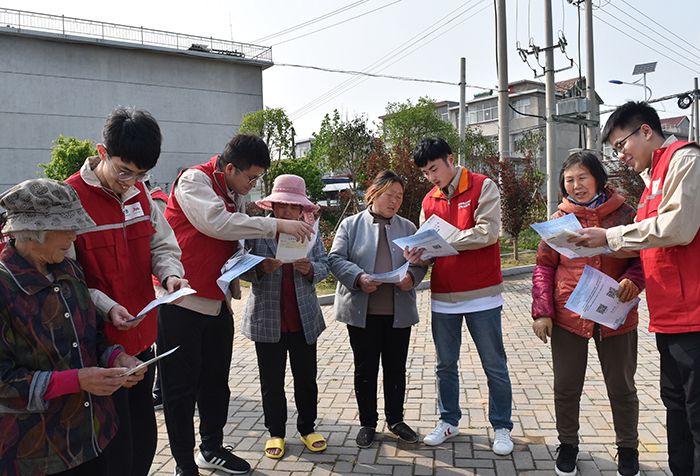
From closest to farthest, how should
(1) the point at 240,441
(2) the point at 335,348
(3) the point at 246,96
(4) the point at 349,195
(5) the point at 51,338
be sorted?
1. (5) the point at 51,338
2. (1) the point at 240,441
3. (2) the point at 335,348
4. (4) the point at 349,195
5. (3) the point at 246,96

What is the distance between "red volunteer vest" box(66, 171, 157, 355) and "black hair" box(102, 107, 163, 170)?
0.24 m

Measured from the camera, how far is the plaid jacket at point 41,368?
6.38ft

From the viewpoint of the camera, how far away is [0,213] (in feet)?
7.13

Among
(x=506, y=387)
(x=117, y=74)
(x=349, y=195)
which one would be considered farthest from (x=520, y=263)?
(x=117, y=74)

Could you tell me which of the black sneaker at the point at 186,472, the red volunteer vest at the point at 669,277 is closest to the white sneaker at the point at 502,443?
the red volunteer vest at the point at 669,277

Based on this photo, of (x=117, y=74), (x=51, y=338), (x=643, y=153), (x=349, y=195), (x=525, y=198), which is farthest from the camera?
(x=117, y=74)

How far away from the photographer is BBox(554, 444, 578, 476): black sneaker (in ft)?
11.0

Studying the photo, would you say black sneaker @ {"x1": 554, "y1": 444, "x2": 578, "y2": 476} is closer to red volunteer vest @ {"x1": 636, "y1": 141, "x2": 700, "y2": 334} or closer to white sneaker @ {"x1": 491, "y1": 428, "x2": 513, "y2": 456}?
white sneaker @ {"x1": 491, "y1": 428, "x2": 513, "y2": 456}

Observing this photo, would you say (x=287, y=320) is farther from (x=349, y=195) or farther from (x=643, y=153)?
(x=349, y=195)

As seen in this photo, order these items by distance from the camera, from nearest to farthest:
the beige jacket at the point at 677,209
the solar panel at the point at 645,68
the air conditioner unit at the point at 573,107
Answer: the beige jacket at the point at 677,209 → the air conditioner unit at the point at 573,107 → the solar panel at the point at 645,68

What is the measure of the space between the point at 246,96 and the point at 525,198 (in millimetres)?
31753

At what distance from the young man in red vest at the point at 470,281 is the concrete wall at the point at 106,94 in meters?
33.9

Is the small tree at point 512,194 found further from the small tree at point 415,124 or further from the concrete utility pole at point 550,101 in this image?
the small tree at point 415,124

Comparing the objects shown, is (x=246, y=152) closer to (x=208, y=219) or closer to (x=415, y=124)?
(x=208, y=219)
